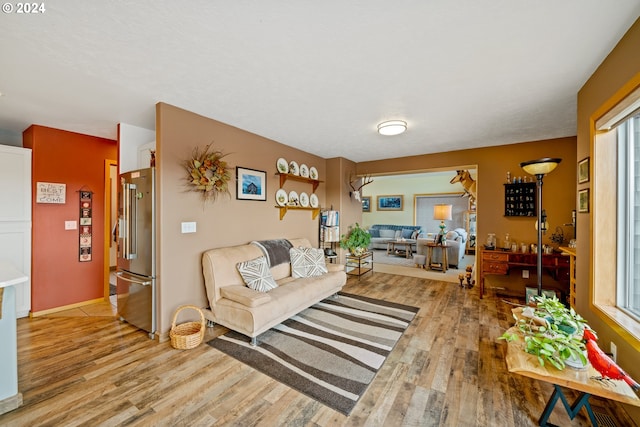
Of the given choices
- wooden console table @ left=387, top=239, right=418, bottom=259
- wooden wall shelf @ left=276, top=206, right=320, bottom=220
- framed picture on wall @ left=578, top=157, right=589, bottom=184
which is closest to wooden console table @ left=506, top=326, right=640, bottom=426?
framed picture on wall @ left=578, top=157, right=589, bottom=184

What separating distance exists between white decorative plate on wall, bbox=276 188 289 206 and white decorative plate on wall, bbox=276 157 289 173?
0.32 metres

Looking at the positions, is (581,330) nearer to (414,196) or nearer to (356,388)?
(356,388)

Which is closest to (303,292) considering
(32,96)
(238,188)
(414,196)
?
(238,188)

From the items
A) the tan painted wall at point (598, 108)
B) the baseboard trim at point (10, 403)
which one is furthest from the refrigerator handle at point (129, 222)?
the tan painted wall at point (598, 108)

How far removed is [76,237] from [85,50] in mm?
2944

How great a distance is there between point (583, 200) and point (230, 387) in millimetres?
3379

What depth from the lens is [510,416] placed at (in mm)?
1637

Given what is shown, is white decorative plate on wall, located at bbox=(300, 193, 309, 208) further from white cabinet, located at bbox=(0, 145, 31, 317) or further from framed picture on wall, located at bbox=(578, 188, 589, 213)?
white cabinet, located at bbox=(0, 145, 31, 317)

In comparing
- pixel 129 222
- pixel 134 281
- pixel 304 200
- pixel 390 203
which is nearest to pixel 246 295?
pixel 134 281

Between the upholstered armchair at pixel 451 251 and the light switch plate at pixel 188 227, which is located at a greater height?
the light switch plate at pixel 188 227

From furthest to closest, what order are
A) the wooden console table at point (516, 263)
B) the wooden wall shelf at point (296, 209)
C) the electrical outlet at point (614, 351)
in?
the wooden wall shelf at point (296, 209) → the wooden console table at point (516, 263) → the electrical outlet at point (614, 351)

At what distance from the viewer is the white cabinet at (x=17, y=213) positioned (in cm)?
304

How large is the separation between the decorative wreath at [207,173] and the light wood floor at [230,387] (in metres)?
1.64

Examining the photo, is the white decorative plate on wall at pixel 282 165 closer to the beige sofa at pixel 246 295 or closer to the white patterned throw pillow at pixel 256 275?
the beige sofa at pixel 246 295
